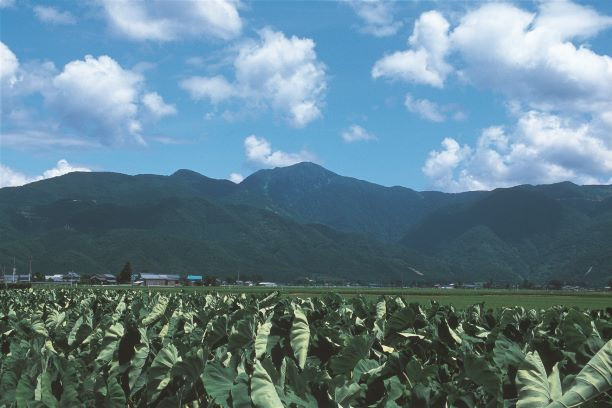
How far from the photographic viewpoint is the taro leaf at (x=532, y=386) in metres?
2.94

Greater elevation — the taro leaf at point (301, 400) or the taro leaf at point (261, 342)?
the taro leaf at point (261, 342)

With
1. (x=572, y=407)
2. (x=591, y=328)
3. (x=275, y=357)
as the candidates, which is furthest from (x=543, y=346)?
(x=572, y=407)

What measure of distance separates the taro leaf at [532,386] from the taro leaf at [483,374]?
109 cm

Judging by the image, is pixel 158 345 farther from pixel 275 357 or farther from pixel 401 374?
pixel 401 374

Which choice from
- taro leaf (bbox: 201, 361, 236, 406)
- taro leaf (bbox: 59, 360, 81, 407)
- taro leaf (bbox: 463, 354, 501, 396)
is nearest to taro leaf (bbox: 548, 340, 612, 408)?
taro leaf (bbox: 463, 354, 501, 396)

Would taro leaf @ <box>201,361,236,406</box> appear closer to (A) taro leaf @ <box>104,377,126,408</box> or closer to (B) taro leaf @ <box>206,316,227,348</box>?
(A) taro leaf @ <box>104,377,126,408</box>

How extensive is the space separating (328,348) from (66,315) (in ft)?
21.3

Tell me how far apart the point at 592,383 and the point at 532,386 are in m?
0.57

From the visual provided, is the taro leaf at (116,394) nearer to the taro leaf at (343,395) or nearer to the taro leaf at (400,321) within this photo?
the taro leaf at (343,395)

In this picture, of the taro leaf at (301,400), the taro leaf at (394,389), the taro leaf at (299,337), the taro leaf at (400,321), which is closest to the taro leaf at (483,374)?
the taro leaf at (394,389)

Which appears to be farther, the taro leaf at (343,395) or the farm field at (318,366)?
the taro leaf at (343,395)

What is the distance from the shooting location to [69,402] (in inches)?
163

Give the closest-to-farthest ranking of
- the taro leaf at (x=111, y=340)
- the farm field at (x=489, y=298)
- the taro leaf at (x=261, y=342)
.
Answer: the taro leaf at (x=261, y=342), the taro leaf at (x=111, y=340), the farm field at (x=489, y=298)

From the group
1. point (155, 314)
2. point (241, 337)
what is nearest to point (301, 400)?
point (241, 337)
